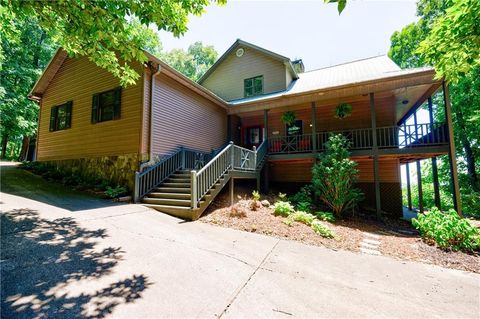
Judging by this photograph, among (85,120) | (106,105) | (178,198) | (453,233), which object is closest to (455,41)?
(453,233)

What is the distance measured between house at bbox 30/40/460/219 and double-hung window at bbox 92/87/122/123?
6 cm

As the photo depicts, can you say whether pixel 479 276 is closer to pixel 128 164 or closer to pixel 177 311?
pixel 177 311

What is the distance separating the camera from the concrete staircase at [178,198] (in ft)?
21.1

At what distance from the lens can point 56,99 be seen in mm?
11531

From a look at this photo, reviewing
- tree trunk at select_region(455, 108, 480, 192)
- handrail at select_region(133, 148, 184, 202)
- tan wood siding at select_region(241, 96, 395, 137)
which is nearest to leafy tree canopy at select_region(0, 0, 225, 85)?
handrail at select_region(133, 148, 184, 202)

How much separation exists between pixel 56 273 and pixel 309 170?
442 inches

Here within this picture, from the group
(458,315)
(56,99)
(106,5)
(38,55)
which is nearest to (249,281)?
(458,315)

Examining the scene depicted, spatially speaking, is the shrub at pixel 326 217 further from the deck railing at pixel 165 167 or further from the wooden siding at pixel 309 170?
the deck railing at pixel 165 167

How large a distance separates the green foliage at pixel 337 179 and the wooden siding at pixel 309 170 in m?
3.16

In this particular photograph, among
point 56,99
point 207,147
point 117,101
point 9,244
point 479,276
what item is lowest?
point 479,276

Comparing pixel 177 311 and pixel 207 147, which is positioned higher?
pixel 207 147

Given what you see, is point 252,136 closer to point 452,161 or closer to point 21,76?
point 452,161

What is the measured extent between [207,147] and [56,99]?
8516 mm

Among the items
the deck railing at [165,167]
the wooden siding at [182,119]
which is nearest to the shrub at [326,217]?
the deck railing at [165,167]
